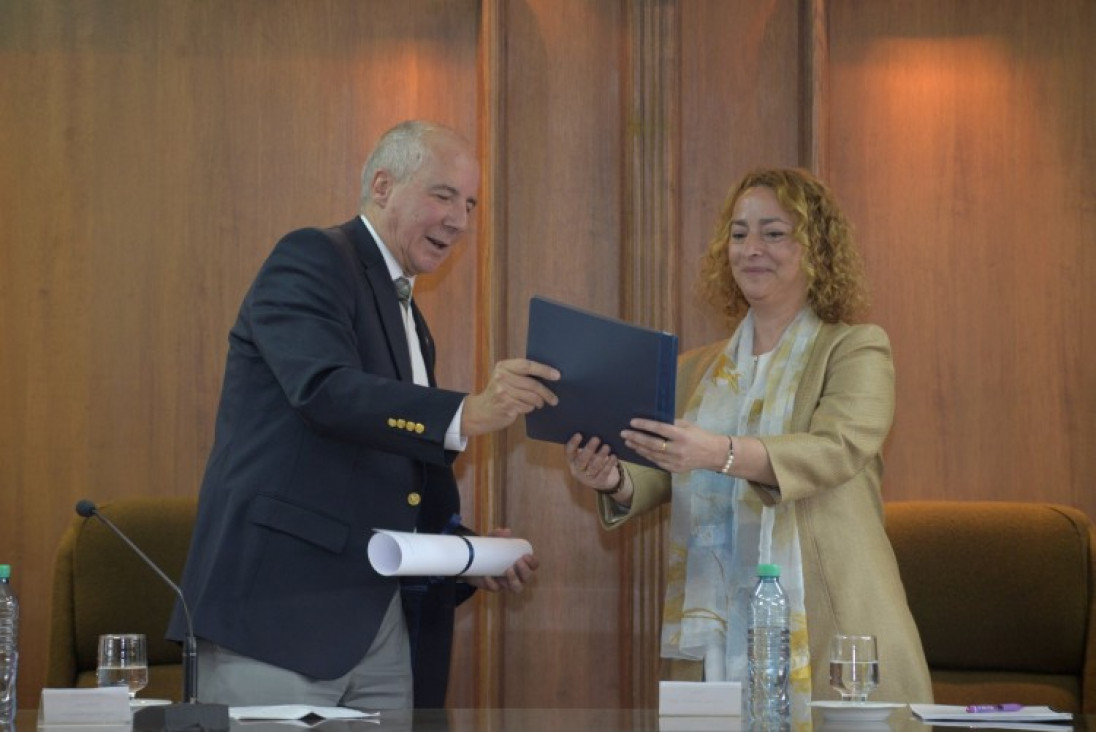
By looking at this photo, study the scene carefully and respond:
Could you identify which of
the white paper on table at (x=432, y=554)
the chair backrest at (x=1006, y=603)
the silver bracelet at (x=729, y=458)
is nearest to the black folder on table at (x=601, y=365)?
the silver bracelet at (x=729, y=458)

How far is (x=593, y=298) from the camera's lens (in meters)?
4.50

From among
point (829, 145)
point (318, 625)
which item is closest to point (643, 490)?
point (318, 625)

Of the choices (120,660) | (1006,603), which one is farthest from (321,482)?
(1006,603)

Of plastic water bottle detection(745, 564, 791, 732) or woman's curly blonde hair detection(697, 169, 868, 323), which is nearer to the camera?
plastic water bottle detection(745, 564, 791, 732)

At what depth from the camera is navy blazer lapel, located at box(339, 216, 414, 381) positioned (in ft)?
11.4

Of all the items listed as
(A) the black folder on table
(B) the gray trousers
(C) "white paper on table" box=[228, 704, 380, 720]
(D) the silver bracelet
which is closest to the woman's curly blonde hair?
(D) the silver bracelet

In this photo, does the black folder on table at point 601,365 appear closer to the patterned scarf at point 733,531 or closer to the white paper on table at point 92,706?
the patterned scarf at point 733,531

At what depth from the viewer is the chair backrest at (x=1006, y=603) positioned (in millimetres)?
4152

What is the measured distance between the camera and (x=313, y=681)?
317cm

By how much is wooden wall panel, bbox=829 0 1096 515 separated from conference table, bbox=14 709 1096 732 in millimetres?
1936

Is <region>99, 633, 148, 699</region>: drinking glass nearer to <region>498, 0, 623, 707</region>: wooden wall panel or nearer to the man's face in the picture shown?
the man's face

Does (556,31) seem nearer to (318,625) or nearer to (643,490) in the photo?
(643,490)

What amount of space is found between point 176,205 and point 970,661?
8.88 ft

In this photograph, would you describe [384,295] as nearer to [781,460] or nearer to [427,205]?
[427,205]
